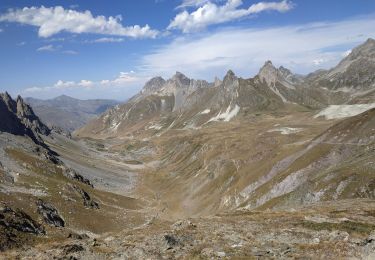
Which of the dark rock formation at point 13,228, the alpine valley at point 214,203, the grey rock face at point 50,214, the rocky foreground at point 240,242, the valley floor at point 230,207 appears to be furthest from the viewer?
the grey rock face at point 50,214

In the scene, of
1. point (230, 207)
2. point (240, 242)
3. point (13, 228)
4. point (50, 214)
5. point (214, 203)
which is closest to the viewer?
point (240, 242)

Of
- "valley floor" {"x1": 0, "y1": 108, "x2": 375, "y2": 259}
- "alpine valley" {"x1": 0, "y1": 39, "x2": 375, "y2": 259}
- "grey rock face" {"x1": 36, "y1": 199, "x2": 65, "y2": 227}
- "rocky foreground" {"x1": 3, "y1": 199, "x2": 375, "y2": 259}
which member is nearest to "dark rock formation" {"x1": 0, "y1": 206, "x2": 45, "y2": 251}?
"alpine valley" {"x1": 0, "y1": 39, "x2": 375, "y2": 259}

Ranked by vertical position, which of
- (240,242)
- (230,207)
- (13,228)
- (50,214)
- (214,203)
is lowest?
(214,203)

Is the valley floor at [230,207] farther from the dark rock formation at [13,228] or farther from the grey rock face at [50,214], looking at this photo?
the grey rock face at [50,214]

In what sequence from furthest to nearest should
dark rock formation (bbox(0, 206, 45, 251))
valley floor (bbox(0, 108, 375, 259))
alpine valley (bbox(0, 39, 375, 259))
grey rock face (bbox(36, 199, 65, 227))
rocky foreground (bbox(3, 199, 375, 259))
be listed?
grey rock face (bbox(36, 199, 65, 227)), dark rock formation (bbox(0, 206, 45, 251)), alpine valley (bbox(0, 39, 375, 259)), valley floor (bbox(0, 108, 375, 259)), rocky foreground (bbox(3, 199, 375, 259))

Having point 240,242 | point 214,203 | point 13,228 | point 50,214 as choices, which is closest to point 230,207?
point 214,203

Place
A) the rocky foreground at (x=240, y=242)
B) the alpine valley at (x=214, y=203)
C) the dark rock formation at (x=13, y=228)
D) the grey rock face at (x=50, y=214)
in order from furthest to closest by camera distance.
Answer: the grey rock face at (x=50, y=214), the dark rock formation at (x=13, y=228), the alpine valley at (x=214, y=203), the rocky foreground at (x=240, y=242)

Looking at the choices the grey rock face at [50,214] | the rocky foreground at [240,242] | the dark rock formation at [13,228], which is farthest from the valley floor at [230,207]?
the grey rock face at [50,214]

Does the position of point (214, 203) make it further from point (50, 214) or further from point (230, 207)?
point (50, 214)

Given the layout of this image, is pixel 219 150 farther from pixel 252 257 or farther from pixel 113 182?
pixel 252 257

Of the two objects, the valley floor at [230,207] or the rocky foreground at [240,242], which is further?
the valley floor at [230,207]

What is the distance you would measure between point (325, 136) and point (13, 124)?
14977 cm

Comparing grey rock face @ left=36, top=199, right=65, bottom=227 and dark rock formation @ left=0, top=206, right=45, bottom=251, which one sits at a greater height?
dark rock formation @ left=0, top=206, right=45, bottom=251

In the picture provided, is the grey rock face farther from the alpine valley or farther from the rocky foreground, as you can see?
the rocky foreground
